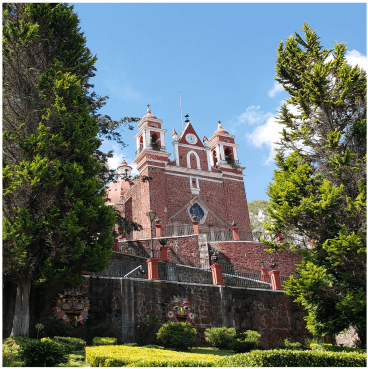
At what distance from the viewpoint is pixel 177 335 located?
12477 millimetres

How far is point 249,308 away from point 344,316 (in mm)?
5435

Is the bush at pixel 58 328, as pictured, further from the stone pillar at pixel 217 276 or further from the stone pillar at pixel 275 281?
the stone pillar at pixel 275 281

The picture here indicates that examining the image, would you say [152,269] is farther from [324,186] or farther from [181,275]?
[324,186]

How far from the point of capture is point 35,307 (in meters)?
11.6

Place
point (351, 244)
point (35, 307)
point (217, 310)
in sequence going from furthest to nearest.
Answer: point (217, 310) < point (35, 307) < point (351, 244)

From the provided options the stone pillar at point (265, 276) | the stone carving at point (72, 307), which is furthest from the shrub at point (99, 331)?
the stone pillar at point (265, 276)

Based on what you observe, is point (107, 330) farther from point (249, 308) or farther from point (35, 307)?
point (249, 308)

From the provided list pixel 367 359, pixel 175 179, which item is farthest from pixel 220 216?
pixel 367 359

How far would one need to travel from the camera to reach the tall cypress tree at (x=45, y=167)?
10906 mm

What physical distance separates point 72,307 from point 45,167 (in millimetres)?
4603

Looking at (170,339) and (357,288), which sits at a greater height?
(357,288)

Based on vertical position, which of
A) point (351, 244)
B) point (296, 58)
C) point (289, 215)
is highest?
point (296, 58)

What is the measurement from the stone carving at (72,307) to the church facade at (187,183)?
15.2 m

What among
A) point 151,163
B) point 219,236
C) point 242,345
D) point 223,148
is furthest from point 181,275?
point 223,148
